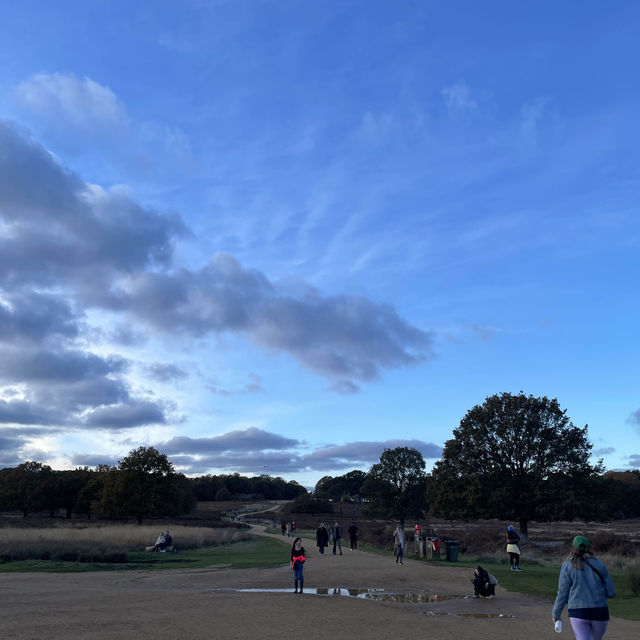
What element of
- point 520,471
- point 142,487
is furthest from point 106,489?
point 520,471

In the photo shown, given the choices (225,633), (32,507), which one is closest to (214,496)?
(32,507)

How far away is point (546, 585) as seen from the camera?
63.0 ft

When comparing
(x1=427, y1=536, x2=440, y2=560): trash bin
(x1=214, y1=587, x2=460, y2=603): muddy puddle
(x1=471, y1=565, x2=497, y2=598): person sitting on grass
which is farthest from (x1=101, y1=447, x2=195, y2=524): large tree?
(x1=471, y1=565, x2=497, y2=598): person sitting on grass

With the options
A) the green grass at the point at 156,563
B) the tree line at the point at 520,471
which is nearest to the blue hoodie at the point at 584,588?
the green grass at the point at 156,563

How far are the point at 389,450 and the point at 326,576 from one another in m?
56.2

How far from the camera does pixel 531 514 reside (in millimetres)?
38531

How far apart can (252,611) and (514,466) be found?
30.1m

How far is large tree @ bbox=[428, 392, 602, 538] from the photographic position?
3847 cm

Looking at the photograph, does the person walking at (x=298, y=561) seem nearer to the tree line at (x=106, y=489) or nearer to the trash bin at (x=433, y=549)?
the trash bin at (x=433, y=549)

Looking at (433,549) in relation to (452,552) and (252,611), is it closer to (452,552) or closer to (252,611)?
(452,552)

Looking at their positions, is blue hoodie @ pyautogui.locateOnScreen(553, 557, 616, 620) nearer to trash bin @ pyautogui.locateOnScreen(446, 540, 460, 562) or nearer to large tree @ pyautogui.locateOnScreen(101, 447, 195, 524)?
trash bin @ pyautogui.locateOnScreen(446, 540, 460, 562)

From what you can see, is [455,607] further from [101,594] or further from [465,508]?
[465,508]

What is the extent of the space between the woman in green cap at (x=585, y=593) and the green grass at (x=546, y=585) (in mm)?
8448

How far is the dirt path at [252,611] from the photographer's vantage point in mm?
11547
